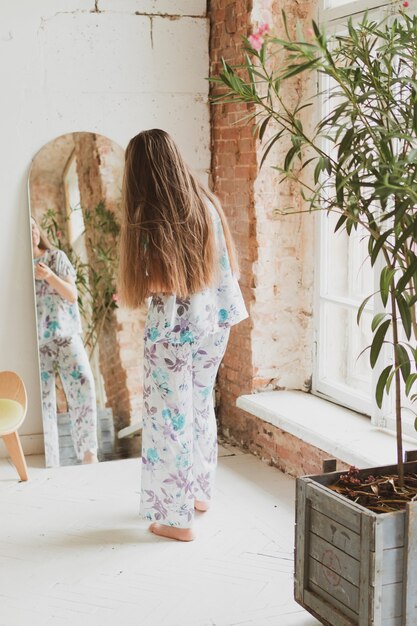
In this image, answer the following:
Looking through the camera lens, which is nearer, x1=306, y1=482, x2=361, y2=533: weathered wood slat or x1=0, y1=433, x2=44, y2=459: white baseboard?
x1=306, y1=482, x2=361, y2=533: weathered wood slat

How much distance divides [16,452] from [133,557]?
1.22 m

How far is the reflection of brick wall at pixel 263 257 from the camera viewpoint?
5016 millimetres

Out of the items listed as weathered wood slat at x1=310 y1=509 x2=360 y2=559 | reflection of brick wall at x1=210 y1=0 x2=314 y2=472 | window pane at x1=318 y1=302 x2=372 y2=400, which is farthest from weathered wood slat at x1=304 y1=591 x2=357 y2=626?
reflection of brick wall at x1=210 y1=0 x2=314 y2=472

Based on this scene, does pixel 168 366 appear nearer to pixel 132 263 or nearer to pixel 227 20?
pixel 132 263

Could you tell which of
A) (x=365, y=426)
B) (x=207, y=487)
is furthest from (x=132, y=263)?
(x=365, y=426)

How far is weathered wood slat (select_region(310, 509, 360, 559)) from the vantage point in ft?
9.16

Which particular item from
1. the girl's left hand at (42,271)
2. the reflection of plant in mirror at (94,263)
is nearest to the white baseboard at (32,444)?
the reflection of plant in mirror at (94,263)

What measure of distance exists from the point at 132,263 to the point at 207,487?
1.24 metres

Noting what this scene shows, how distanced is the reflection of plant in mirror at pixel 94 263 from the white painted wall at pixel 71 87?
0.70ft

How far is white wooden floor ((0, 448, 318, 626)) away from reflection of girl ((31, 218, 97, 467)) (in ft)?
0.77

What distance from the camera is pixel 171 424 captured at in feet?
12.9

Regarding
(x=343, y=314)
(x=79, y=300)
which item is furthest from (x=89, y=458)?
(x=343, y=314)

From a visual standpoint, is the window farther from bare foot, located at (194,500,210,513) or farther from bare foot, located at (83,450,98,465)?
bare foot, located at (83,450,98,465)

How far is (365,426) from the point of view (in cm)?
437
